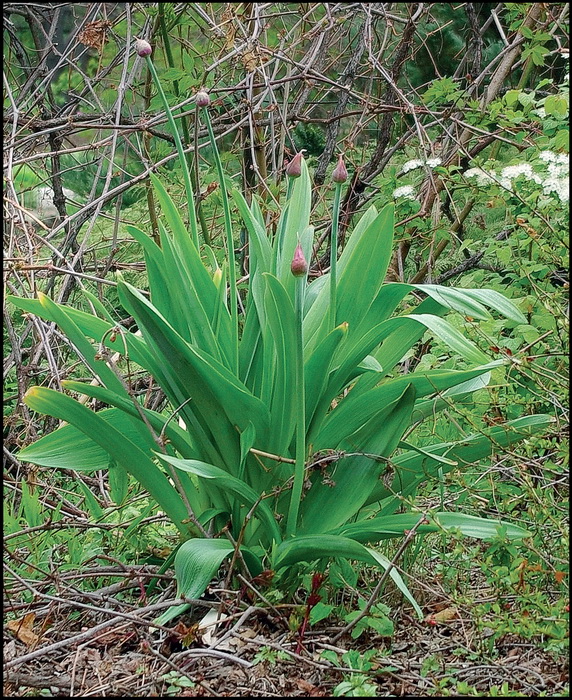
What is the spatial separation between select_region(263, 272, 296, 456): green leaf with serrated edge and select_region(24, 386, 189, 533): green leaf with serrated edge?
0.88 feet

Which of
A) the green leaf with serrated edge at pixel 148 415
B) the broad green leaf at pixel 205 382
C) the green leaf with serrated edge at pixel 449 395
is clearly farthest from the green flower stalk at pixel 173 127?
the green leaf with serrated edge at pixel 449 395

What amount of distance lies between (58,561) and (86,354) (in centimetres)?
72

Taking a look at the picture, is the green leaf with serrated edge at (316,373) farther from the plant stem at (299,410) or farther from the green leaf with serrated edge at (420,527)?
the green leaf with serrated edge at (420,527)

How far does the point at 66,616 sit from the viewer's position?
1844 millimetres

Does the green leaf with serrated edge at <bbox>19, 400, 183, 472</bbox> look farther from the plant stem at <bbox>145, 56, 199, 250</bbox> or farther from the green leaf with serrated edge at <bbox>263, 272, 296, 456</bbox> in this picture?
the plant stem at <bbox>145, 56, 199, 250</bbox>

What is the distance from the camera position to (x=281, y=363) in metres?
1.70

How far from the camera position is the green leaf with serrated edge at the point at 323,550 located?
5.34ft

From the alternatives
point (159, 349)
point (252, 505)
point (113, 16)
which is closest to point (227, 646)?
point (252, 505)

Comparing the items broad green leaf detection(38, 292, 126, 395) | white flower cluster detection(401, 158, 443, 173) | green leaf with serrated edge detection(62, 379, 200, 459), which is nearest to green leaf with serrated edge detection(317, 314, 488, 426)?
green leaf with serrated edge detection(62, 379, 200, 459)

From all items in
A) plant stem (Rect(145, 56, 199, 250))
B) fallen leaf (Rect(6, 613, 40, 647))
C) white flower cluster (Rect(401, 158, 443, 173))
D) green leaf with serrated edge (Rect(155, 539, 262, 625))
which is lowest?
fallen leaf (Rect(6, 613, 40, 647))

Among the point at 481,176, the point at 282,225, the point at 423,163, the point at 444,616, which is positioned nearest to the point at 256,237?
the point at 282,225

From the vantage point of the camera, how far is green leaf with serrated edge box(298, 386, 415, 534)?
176 centimetres

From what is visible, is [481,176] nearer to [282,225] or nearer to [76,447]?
[282,225]

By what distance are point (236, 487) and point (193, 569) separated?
0.20 m
